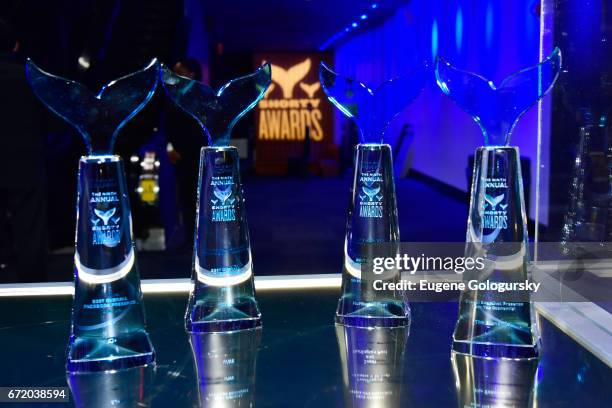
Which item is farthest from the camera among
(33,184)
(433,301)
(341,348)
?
(33,184)

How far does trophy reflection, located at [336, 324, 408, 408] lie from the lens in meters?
0.58

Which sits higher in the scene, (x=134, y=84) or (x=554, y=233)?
(x=134, y=84)

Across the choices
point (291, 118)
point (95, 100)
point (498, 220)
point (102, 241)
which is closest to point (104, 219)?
point (102, 241)

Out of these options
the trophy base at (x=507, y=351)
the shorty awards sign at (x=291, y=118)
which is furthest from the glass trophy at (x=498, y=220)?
the shorty awards sign at (x=291, y=118)

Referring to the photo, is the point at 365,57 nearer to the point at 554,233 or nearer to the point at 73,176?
the point at 73,176

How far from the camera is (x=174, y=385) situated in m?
0.61

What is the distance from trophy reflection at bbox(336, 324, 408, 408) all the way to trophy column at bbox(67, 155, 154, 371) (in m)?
0.20

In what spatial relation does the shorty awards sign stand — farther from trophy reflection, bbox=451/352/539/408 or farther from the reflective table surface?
trophy reflection, bbox=451/352/539/408

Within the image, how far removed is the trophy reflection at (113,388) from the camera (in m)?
0.57

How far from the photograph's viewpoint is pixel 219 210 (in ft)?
2.49

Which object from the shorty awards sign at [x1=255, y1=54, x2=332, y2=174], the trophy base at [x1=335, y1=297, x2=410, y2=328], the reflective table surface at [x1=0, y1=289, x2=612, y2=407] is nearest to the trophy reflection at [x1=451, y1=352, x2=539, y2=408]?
the reflective table surface at [x1=0, y1=289, x2=612, y2=407]

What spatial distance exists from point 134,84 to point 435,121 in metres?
7.76

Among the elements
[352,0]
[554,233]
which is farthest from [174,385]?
[352,0]

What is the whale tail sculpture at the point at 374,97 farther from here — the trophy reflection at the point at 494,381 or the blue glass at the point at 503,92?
the trophy reflection at the point at 494,381
